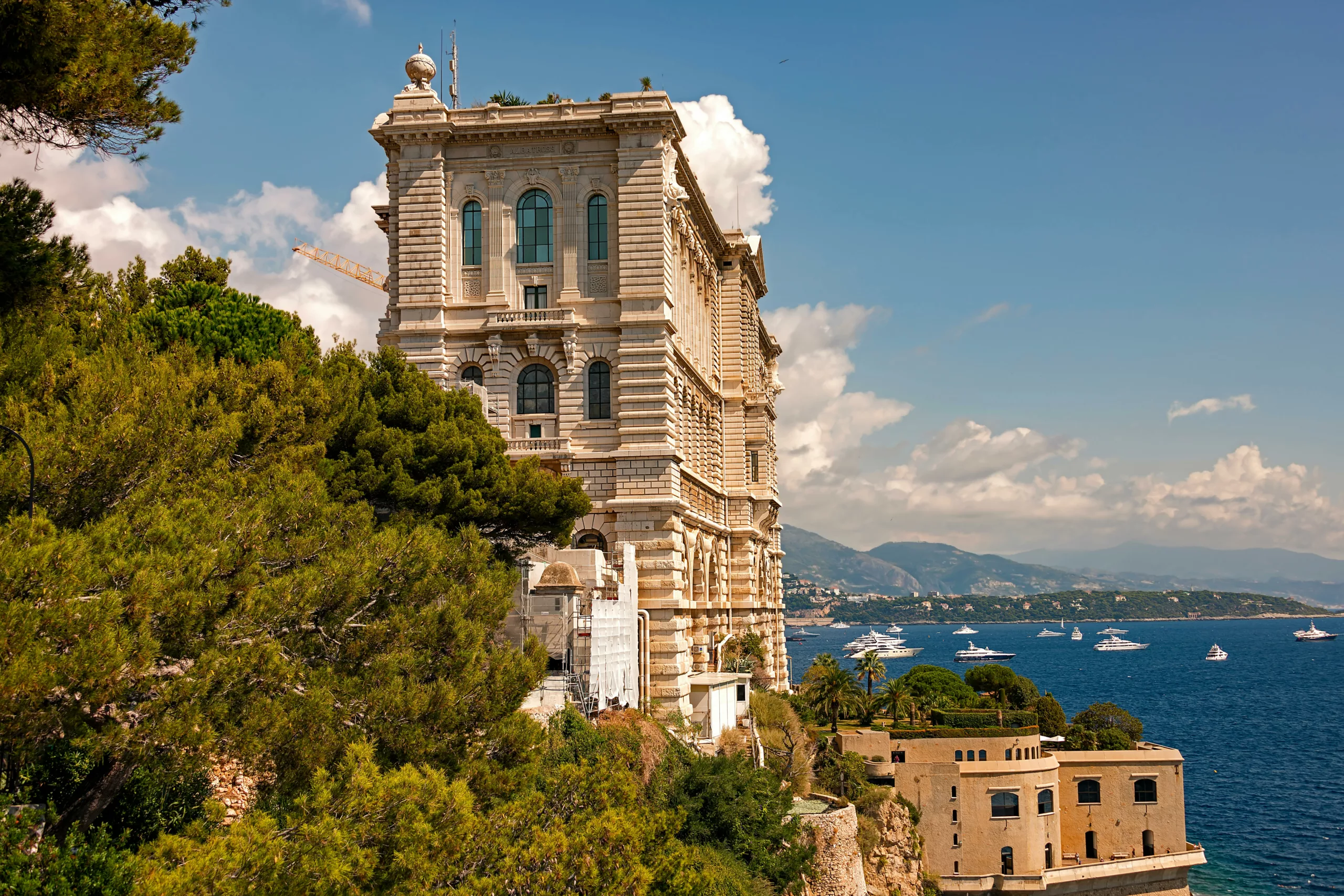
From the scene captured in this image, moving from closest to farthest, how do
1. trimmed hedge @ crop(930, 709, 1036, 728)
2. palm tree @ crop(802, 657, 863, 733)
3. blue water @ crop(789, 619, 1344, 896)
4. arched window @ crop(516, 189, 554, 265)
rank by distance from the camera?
arched window @ crop(516, 189, 554, 265) → trimmed hedge @ crop(930, 709, 1036, 728) → palm tree @ crop(802, 657, 863, 733) → blue water @ crop(789, 619, 1344, 896)

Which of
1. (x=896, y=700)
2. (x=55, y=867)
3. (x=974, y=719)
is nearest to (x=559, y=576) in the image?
→ (x=55, y=867)

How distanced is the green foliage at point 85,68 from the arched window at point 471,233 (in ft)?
84.7

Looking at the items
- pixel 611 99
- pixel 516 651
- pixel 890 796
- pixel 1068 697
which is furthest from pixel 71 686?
pixel 1068 697

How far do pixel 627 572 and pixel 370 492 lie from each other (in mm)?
9938

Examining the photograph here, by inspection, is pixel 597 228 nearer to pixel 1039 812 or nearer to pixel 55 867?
pixel 55 867

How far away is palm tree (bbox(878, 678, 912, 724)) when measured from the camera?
65.2m

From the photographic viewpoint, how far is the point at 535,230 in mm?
44406

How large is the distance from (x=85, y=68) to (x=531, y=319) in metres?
27.1

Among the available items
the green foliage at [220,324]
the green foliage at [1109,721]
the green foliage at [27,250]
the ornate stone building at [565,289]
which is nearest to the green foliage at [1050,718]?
the green foliage at [1109,721]

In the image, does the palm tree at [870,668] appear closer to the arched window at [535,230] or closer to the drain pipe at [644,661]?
the drain pipe at [644,661]

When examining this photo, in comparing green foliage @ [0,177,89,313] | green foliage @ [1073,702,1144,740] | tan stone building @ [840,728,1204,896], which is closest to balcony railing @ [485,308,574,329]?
green foliage @ [0,177,89,313]

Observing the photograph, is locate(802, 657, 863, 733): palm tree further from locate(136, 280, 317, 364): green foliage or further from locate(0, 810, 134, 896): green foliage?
locate(0, 810, 134, 896): green foliage

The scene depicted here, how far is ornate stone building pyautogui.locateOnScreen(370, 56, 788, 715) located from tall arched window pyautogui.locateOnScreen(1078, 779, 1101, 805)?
2684cm

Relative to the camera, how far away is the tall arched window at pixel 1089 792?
5962cm
